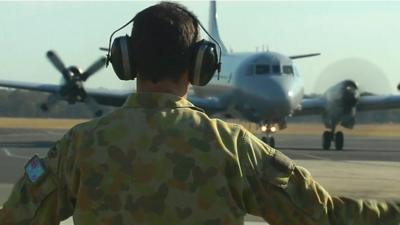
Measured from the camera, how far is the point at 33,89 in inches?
1478

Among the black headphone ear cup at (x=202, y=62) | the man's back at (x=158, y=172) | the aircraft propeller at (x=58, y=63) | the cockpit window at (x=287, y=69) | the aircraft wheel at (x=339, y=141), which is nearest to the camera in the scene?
the man's back at (x=158, y=172)

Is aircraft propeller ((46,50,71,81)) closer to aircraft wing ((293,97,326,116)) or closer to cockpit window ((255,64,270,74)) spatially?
cockpit window ((255,64,270,74))

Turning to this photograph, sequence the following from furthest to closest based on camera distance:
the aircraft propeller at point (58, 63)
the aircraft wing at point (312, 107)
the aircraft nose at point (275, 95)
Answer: the aircraft wing at point (312, 107), the aircraft propeller at point (58, 63), the aircraft nose at point (275, 95)

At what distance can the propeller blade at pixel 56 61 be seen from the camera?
3468 cm

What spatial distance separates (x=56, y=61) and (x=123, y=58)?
33393 mm

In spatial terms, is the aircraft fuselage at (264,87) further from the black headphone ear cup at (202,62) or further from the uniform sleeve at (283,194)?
the uniform sleeve at (283,194)

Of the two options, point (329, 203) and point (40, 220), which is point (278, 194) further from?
point (40, 220)

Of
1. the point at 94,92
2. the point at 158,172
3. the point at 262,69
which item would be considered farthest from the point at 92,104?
the point at 158,172

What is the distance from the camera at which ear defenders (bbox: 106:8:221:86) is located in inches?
96.7

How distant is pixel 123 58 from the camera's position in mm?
2506

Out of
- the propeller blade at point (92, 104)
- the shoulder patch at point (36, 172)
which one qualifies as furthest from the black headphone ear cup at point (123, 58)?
the propeller blade at point (92, 104)

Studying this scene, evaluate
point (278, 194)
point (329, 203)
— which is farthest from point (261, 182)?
point (329, 203)

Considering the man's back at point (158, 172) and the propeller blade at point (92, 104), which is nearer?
the man's back at point (158, 172)

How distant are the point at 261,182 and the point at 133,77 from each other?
0.51 metres
